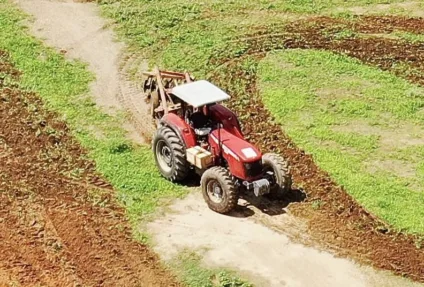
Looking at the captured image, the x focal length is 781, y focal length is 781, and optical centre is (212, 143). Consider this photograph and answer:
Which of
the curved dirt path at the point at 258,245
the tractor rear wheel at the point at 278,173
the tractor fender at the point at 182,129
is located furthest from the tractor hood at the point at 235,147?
the curved dirt path at the point at 258,245

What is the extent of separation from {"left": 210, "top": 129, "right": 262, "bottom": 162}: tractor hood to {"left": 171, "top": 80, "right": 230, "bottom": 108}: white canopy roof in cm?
66

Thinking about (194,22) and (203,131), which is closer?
(203,131)

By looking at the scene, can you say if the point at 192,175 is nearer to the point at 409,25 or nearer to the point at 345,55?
the point at 345,55

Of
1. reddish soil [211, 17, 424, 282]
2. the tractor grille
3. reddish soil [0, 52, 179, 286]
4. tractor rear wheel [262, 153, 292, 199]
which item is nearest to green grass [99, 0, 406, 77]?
reddish soil [211, 17, 424, 282]

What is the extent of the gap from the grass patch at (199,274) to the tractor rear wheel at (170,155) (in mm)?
2238

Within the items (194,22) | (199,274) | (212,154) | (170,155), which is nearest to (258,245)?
(199,274)

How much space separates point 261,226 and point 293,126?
431 cm

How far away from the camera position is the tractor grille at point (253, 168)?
15.2 metres

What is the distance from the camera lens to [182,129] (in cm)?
1593

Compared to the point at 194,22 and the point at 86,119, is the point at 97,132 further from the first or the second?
the point at 194,22

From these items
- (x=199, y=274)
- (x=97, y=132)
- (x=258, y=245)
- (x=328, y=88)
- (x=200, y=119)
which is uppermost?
(x=200, y=119)

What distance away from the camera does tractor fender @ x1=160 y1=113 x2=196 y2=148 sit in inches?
624

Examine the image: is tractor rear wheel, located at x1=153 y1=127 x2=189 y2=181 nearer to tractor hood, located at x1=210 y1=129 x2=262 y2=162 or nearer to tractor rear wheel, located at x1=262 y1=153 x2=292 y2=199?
tractor hood, located at x1=210 y1=129 x2=262 y2=162

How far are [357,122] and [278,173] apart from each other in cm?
450
